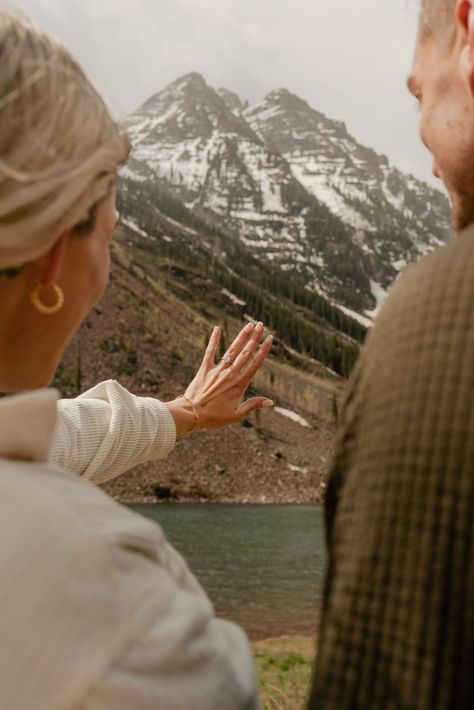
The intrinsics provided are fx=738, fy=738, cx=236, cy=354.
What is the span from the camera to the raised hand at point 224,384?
9.61 feet

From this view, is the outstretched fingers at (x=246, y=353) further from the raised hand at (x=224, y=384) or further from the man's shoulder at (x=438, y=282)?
the man's shoulder at (x=438, y=282)

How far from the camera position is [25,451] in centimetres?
117

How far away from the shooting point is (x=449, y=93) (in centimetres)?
151

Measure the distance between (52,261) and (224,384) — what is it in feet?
5.45

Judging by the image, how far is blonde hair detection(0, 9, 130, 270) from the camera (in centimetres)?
122

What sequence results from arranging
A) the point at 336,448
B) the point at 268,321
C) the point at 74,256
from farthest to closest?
the point at 268,321 → the point at 74,256 → the point at 336,448

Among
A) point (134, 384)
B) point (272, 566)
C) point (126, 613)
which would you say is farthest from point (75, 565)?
point (134, 384)

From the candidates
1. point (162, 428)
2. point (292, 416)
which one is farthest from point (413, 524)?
point (292, 416)

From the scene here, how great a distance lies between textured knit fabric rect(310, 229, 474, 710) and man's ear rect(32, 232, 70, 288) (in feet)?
2.09

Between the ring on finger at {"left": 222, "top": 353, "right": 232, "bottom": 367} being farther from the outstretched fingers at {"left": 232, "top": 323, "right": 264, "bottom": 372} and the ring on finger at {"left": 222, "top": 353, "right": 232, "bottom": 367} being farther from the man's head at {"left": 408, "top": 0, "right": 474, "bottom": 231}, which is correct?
the man's head at {"left": 408, "top": 0, "right": 474, "bottom": 231}

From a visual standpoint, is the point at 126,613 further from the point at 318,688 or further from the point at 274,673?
the point at 274,673

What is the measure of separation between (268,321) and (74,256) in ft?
416

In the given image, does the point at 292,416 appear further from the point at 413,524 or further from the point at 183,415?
the point at 413,524

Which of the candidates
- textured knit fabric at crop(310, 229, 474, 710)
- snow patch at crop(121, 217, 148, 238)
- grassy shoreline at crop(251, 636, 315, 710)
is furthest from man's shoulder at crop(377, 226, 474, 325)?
snow patch at crop(121, 217, 148, 238)
